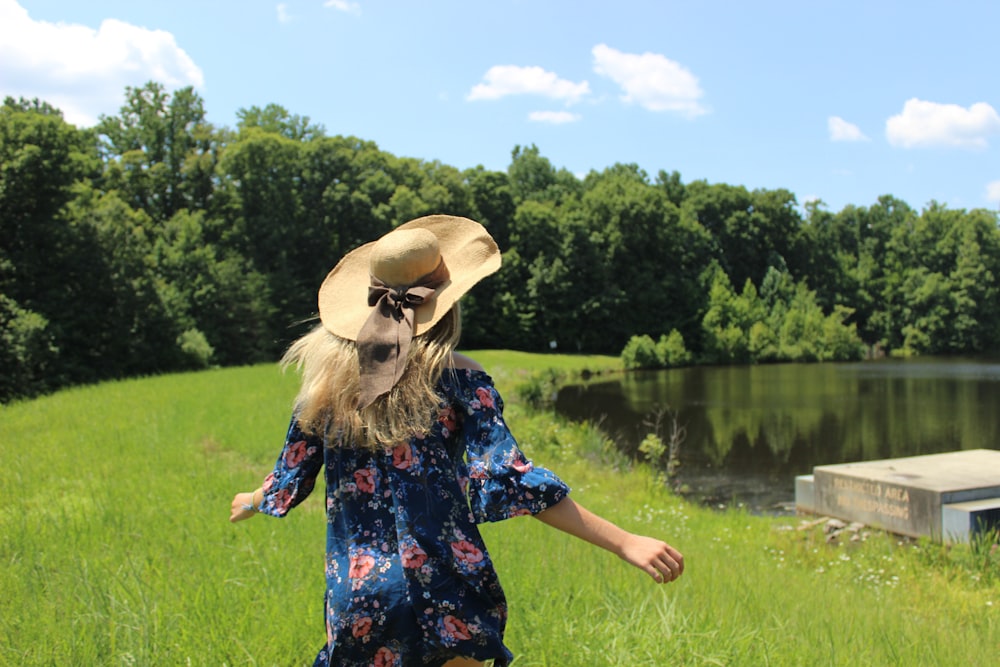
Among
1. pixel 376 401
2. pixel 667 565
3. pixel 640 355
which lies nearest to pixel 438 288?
pixel 376 401

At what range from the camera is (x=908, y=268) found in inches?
2805

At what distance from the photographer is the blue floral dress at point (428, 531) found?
1999mm

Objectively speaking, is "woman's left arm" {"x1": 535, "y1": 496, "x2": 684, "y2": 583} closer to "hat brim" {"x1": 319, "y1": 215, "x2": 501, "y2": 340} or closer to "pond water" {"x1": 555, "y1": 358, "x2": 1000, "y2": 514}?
"hat brim" {"x1": 319, "y1": 215, "x2": 501, "y2": 340}

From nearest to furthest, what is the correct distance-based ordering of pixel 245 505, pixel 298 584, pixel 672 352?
1. pixel 245 505
2. pixel 298 584
3. pixel 672 352

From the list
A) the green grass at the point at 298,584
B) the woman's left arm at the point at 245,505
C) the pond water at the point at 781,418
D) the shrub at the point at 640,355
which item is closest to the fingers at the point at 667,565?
the woman's left arm at the point at 245,505

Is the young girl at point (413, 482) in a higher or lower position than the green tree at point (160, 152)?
lower

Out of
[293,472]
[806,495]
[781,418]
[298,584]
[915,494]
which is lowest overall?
[781,418]

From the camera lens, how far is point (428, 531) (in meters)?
2.04

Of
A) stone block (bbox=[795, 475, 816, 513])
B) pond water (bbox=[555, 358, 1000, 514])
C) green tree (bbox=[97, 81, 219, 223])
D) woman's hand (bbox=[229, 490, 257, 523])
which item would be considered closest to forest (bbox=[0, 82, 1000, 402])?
green tree (bbox=[97, 81, 219, 223])

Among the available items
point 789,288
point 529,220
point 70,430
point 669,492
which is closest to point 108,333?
point 70,430

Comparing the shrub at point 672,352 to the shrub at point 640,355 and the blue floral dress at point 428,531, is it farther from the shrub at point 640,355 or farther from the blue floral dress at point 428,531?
the blue floral dress at point 428,531

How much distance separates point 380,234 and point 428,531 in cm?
4810

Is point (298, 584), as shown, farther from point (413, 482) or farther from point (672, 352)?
point (672, 352)

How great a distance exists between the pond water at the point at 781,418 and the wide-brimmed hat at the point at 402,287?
11326mm
